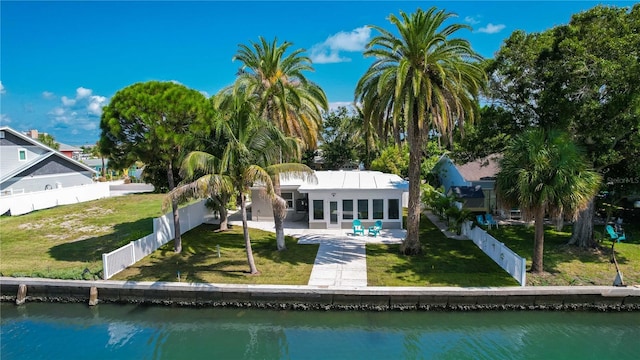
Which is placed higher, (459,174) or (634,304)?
(459,174)

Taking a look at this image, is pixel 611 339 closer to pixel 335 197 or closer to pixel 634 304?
pixel 634 304

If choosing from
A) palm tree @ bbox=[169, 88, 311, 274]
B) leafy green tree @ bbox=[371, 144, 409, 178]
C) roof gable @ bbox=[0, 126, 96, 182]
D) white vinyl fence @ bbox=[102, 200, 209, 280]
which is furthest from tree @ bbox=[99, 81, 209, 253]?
leafy green tree @ bbox=[371, 144, 409, 178]

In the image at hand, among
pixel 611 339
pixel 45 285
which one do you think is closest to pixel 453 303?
pixel 611 339

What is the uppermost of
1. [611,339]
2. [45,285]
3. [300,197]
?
[300,197]

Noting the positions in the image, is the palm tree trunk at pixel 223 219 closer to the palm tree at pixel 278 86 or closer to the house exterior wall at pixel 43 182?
the palm tree at pixel 278 86

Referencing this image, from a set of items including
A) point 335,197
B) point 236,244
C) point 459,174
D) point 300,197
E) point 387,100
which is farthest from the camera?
point 459,174

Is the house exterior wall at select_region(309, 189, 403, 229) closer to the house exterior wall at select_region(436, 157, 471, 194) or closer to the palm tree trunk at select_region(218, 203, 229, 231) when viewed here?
the palm tree trunk at select_region(218, 203, 229, 231)

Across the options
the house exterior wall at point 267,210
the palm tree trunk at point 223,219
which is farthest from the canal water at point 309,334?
the house exterior wall at point 267,210

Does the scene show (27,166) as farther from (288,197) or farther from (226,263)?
(226,263)
